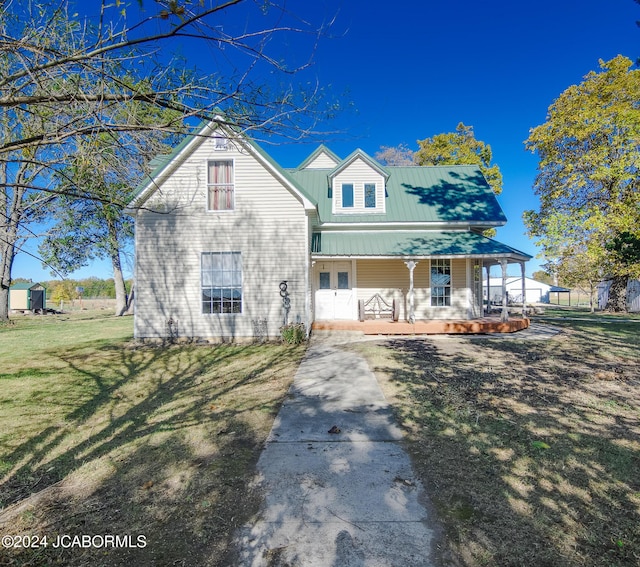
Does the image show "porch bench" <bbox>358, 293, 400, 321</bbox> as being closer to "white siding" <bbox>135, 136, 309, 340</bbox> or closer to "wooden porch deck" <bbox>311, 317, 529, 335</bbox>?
"wooden porch deck" <bbox>311, 317, 529, 335</bbox>

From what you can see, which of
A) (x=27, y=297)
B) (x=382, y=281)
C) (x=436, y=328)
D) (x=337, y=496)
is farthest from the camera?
(x=27, y=297)

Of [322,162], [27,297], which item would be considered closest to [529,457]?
[322,162]

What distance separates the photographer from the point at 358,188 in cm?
1487

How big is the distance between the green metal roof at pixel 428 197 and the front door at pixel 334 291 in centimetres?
195

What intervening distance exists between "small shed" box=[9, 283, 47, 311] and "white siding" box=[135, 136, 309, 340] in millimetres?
29278

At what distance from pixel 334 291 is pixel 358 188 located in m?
4.35

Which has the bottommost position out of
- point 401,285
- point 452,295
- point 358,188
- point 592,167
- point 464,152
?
point 452,295

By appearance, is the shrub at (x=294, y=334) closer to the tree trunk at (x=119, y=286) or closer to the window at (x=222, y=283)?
the window at (x=222, y=283)

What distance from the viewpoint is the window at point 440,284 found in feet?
46.5

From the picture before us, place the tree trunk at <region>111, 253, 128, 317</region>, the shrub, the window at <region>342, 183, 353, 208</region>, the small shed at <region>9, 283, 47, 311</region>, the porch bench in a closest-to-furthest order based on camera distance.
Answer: the shrub
the porch bench
the window at <region>342, 183, 353, 208</region>
the tree trunk at <region>111, 253, 128, 317</region>
the small shed at <region>9, 283, 47, 311</region>

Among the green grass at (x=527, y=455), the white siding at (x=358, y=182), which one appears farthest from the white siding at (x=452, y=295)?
the green grass at (x=527, y=455)

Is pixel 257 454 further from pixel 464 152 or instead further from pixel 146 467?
pixel 464 152

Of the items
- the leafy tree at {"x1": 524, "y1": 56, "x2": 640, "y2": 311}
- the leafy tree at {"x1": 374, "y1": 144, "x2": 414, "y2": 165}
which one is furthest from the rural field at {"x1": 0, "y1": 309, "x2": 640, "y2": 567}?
the leafy tree at {"x1": 374, "y1": 144, "x2": 414, "y2": 165}

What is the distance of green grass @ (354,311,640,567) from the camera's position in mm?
2422
